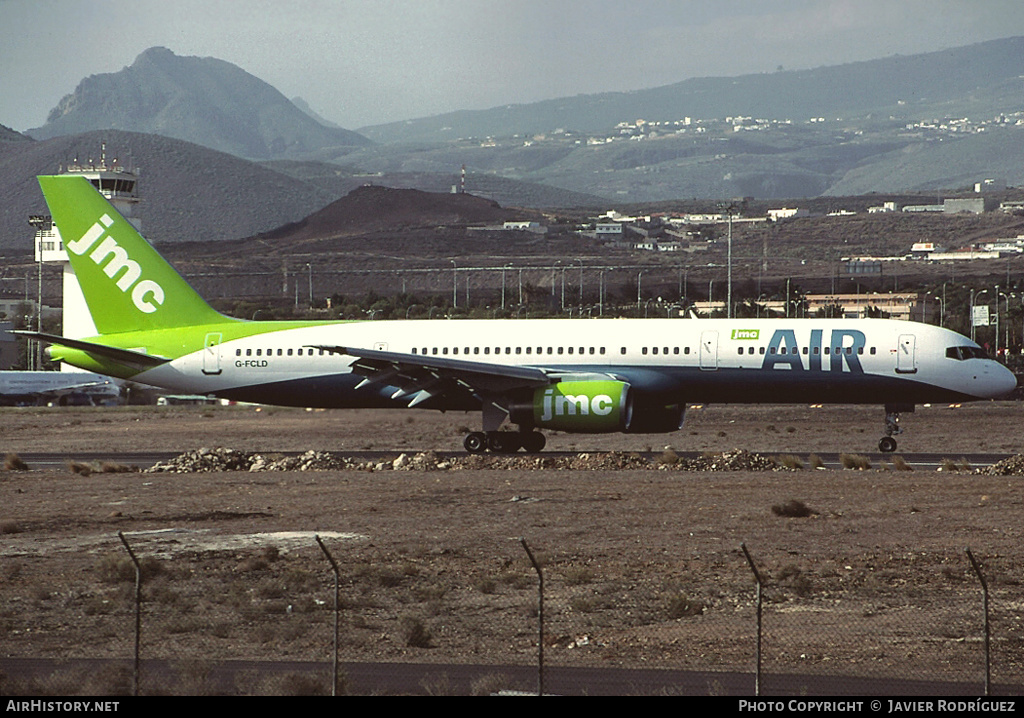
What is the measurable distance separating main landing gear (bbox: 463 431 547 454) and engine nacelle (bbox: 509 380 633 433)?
8.68ft

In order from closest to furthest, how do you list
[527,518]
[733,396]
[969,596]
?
[969,596]
[527,518]
[733,396]

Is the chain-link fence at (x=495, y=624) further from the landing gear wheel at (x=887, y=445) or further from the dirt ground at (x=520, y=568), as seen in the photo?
the landing gear wheel at (x=887, y=445)

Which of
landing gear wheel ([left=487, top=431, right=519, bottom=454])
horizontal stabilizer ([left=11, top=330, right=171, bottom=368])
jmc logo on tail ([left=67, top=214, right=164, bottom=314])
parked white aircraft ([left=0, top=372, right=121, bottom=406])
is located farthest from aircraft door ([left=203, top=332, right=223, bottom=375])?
parked white aircraft ([left=0, top=372, right=121, bottom=406])

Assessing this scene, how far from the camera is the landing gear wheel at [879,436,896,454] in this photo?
47.9m

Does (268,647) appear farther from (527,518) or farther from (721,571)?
(527,518)

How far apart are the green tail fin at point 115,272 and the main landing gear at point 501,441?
1095 centimetres

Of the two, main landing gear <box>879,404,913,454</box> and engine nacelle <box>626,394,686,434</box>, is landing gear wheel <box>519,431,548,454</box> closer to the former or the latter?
engine nacelle <box>626,394,686,434</box>

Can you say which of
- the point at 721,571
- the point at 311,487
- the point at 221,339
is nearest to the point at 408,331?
the point at 221,339

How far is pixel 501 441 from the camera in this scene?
48.3 m

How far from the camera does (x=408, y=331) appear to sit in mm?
50250

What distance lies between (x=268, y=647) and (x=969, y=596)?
39.6 feet

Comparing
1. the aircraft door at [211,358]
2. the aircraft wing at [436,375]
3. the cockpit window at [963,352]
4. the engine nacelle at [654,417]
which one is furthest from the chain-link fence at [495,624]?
the aircraft door at [211,358]

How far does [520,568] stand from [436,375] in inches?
800

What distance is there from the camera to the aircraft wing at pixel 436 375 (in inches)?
1795
